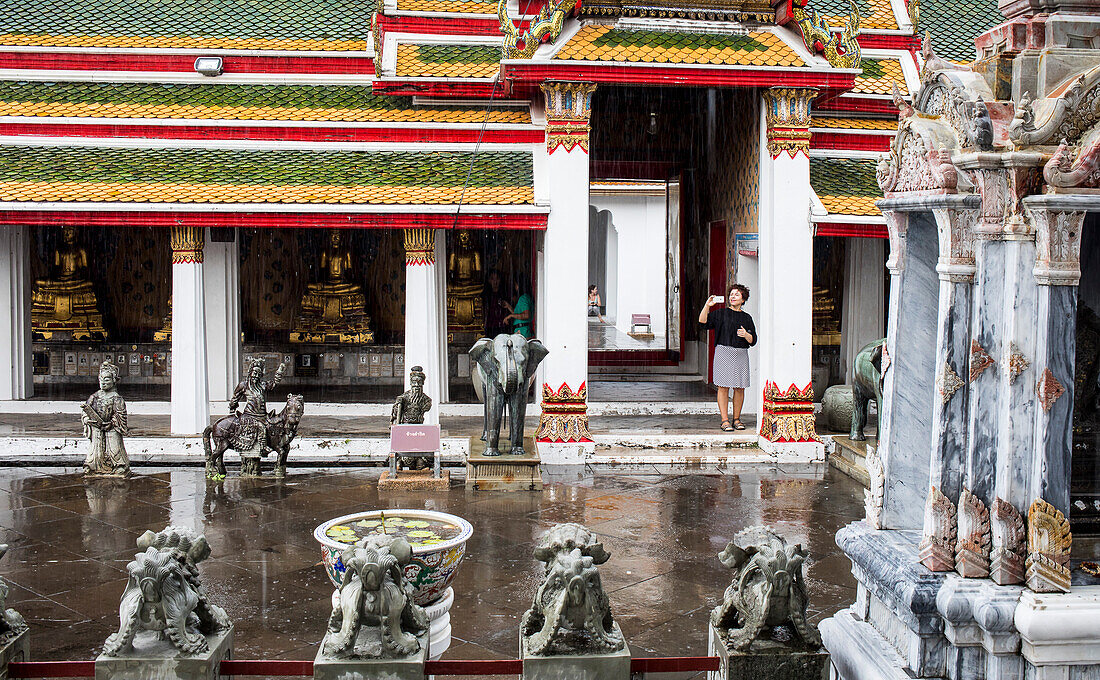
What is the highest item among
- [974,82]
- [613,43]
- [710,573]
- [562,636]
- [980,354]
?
[613,43]

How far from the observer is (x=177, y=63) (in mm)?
14891

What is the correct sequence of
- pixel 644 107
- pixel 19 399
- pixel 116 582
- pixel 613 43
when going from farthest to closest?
1. pixel 644 107
2. pixel 19 399
3. pixel 613 43
4. pixel 116 582

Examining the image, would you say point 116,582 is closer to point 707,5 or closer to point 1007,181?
point 1007,181

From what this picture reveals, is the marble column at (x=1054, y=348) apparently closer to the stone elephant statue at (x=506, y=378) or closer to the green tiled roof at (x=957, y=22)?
the stone elephant statue at (x=506, y=378)

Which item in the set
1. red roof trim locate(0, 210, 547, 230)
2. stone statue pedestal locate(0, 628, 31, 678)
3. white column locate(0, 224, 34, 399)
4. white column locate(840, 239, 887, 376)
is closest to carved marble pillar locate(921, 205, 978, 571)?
stone statue pedestal locate(0, 628, 31, 678)

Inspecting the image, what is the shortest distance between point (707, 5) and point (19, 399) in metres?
10.4

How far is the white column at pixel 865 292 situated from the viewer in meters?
16.2

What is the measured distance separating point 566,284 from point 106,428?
528cm

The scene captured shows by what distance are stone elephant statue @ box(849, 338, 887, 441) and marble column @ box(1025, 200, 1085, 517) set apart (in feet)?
23.3

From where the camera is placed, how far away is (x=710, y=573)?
8.92 metres

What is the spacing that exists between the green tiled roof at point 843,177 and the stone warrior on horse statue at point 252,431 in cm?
664

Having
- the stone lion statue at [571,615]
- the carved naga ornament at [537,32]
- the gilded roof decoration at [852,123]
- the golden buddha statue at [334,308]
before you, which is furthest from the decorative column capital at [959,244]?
the golden buddha statue at [334,308]

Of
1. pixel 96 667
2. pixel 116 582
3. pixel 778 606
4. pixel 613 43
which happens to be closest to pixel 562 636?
pixel 778 606

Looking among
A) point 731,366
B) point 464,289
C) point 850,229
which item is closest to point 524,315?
point 464,289
